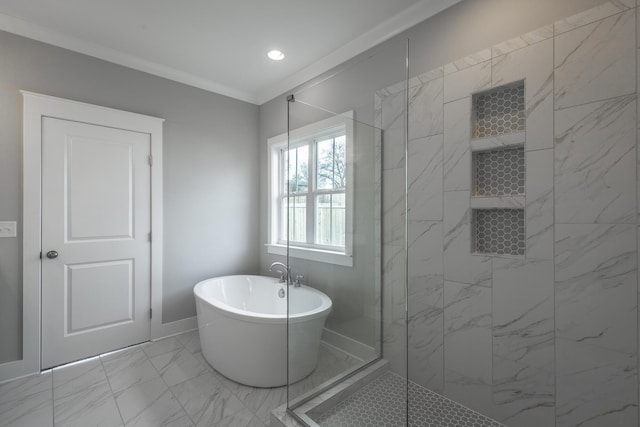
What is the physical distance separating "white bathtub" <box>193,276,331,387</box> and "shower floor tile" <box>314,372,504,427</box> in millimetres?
283

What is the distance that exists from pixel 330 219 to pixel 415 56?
1281 mm

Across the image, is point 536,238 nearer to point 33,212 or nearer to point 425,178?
point 425,178

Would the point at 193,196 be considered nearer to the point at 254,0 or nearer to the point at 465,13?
the point at 254,0

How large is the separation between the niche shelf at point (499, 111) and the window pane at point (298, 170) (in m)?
1.01

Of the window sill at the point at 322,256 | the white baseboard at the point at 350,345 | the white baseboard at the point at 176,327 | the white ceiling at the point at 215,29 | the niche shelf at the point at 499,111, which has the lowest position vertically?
the white baseboard at the point at 176,327

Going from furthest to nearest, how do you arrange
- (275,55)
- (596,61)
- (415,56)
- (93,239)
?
(275,55) < (93,239) < (415,56) < (596,61)

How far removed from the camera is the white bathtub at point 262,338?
177 cm

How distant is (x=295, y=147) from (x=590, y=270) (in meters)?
1.67

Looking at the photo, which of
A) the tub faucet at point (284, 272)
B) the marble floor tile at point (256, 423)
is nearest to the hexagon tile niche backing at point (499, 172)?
the tub faucet at point (284, 272)

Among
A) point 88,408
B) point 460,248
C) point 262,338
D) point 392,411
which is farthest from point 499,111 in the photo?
point 88,408

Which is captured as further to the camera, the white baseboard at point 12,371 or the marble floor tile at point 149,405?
the white baseboard at point 12,371

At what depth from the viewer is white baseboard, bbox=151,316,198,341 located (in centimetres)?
283

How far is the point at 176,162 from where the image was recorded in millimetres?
2947

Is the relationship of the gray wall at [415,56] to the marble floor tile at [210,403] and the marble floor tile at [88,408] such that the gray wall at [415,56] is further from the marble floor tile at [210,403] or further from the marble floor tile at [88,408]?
the marble floor tile at [88,408]
